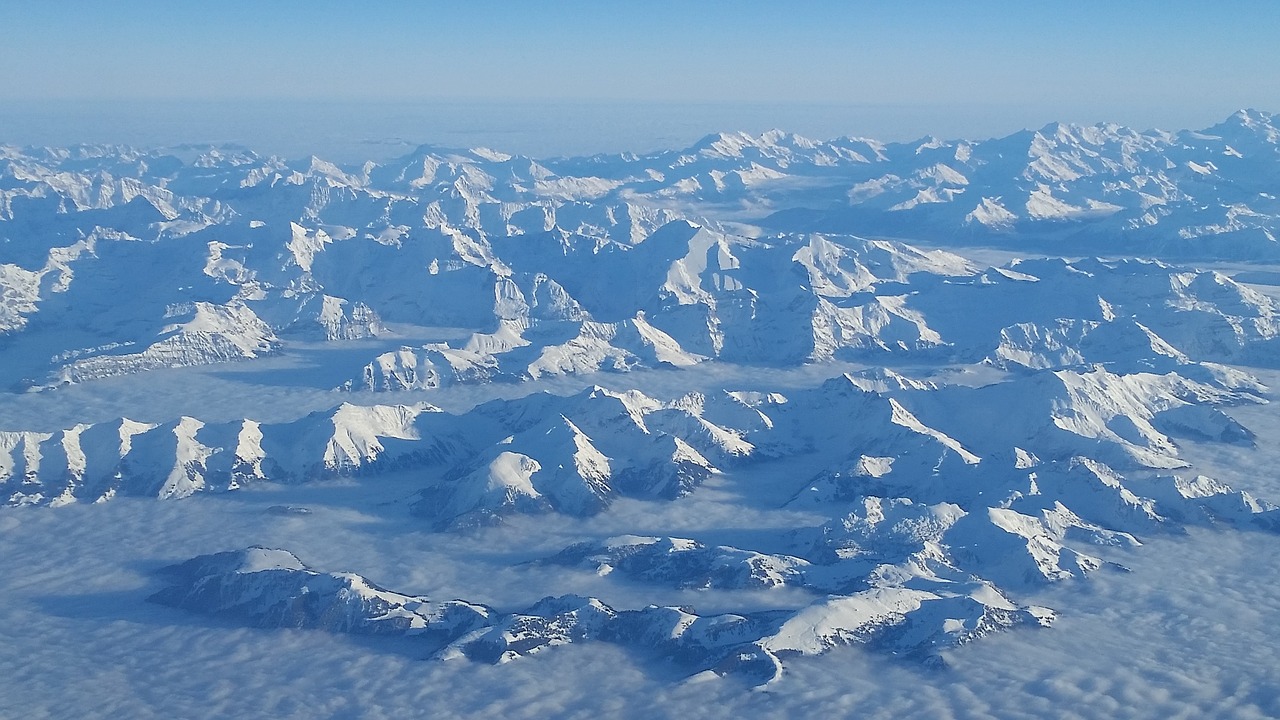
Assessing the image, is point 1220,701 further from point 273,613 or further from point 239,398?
point 239,398

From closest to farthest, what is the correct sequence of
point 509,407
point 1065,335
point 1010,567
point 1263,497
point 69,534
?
point 1010,567 < point 69,534 < point 1263,497 < point 509,407 < point 1065,335

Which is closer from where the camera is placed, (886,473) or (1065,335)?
(886,473)

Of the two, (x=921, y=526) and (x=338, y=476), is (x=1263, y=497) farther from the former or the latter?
(x=338, y=476)

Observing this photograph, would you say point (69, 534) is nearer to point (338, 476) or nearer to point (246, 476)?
point (246, 476)

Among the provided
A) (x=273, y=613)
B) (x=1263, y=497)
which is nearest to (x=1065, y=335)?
(x=1263, y=497)

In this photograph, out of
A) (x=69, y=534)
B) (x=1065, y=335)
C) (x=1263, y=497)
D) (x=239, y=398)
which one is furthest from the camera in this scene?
(x=1065, y=335)

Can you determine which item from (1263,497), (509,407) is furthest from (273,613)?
(1263,497)

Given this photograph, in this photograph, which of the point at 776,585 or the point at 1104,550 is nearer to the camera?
the point at 776,585

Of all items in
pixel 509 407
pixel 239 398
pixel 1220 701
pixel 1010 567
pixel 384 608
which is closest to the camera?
pixel 1220 701
